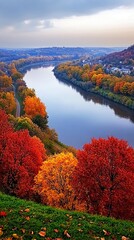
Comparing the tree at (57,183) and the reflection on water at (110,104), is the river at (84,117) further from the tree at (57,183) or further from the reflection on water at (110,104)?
the tree at (57,183)

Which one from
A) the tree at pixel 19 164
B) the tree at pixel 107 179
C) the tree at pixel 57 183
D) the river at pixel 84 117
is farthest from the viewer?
the river at pixel 84 117

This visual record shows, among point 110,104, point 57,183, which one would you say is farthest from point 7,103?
point 57,183

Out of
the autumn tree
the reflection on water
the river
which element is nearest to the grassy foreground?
the river

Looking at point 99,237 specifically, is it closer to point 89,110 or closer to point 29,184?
point 29,184

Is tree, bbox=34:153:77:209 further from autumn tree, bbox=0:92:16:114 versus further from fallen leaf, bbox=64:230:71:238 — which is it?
A: autumn tree, bbox=0:92:16:114

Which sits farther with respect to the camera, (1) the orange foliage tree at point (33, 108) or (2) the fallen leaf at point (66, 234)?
(1) the orange foliage tree at point (33, 108)

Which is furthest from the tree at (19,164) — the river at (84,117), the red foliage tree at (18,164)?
the river at (84,117)

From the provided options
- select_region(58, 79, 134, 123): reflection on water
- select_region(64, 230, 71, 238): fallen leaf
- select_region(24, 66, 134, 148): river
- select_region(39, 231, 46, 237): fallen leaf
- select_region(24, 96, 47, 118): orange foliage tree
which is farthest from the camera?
select_region(58, 79, 134, 123): reflection on water
